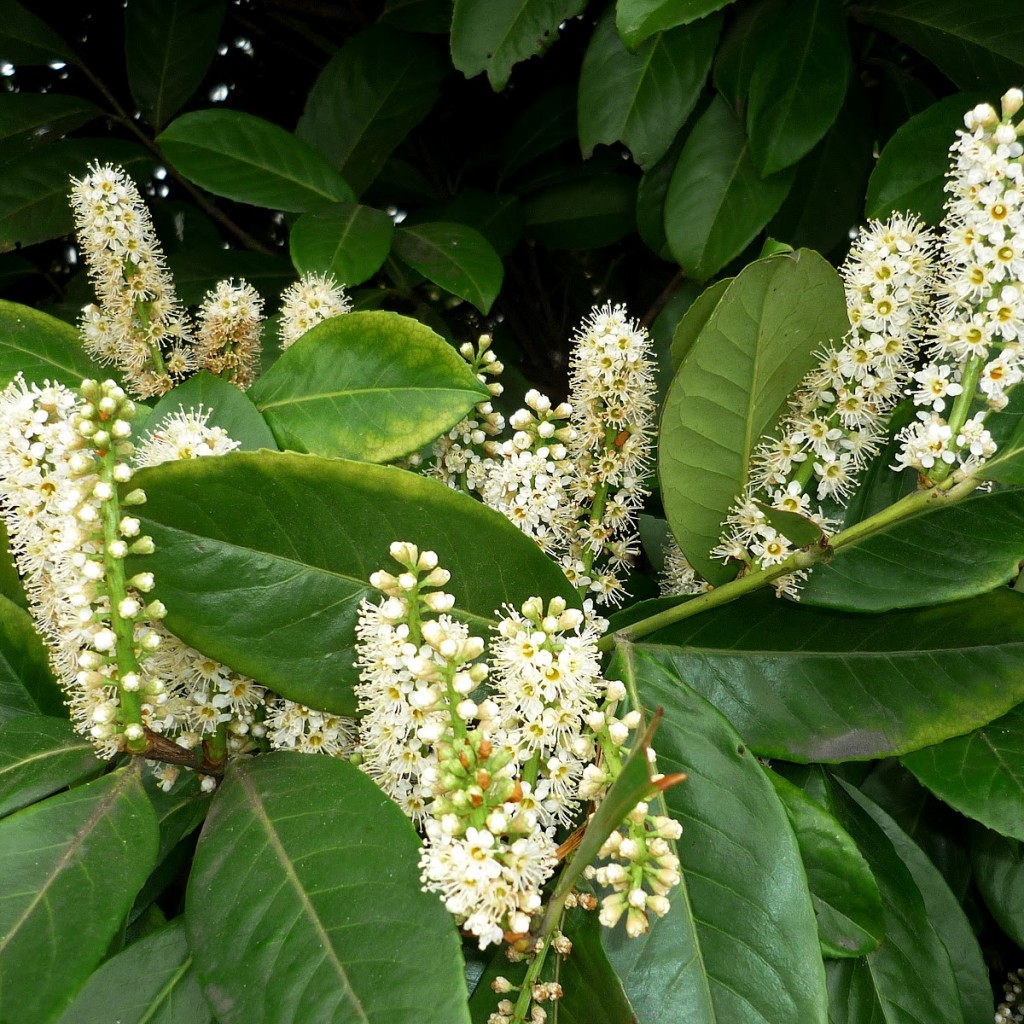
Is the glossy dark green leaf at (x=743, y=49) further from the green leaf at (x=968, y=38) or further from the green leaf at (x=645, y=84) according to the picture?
the green leaf at (x=968, y=38)

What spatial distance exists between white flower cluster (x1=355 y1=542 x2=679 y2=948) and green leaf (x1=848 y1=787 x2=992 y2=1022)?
593mm

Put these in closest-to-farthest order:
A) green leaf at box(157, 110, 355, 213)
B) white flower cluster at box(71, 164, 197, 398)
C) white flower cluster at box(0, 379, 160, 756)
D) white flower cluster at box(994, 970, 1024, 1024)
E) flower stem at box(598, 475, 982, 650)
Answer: white flower cluster at box(0, 379, 160, 756), flower stem at box(598, 475, 982, 650), white flower cluster at box(71, 164, 197, 398), green leaf at box(157, 110, 355, 213), white flower cluster at box(994, 970, 1024, 1024)

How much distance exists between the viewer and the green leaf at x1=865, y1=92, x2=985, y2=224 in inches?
54.1

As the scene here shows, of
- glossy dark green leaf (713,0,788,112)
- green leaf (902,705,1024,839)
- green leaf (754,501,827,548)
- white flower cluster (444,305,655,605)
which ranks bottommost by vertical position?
green leaf (902,705,1024,839)

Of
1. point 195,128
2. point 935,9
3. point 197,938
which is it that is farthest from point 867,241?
point 195,128

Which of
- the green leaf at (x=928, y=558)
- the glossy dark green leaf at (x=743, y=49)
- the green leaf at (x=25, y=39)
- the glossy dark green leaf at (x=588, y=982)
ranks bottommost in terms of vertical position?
the glossy dark green leaf at (x=588, y=982)

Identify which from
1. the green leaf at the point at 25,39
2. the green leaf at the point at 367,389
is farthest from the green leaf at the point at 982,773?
the green leaf at the point at 25,39

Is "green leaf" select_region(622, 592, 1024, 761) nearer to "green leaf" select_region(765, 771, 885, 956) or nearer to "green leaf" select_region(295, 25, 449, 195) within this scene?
"green leaf" select_region(765, 771, 885, 956)

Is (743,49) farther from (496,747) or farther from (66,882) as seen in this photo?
(66,882)

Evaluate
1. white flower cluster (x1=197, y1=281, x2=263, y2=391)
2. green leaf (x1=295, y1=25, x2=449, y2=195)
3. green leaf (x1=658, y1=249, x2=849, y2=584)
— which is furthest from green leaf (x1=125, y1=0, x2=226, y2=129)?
green leaf (x1=658, y1=249, x2=849, y2=584)

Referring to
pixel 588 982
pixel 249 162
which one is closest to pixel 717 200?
pixel 249 162

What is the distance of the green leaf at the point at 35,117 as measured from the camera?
6.16ft

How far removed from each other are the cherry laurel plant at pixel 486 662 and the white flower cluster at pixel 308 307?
0.15 metres

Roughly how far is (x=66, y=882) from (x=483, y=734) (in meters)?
0.39
